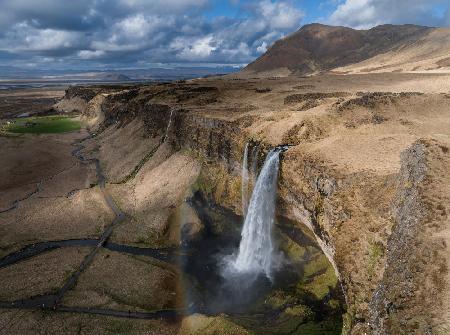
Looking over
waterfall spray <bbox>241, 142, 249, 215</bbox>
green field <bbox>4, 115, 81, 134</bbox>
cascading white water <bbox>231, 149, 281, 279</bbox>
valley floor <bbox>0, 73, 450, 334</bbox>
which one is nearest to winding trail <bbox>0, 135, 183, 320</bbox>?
valley floor <bbox>0, 73, 450, 334</bbox>

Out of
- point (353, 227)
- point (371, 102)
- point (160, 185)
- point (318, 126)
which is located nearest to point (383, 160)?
point (353, 227)

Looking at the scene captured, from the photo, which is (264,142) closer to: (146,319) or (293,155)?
(293,155)

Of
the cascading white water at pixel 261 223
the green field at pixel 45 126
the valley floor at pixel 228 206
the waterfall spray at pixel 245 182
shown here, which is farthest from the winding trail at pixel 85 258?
the green field at pixel 45 126

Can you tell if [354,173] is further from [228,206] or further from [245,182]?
[228,206]

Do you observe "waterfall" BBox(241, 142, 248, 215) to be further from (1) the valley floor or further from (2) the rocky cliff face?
(2) the rocky cliff face

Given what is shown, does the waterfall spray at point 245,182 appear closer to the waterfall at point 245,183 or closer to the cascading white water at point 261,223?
the waterfall at point 245,183
